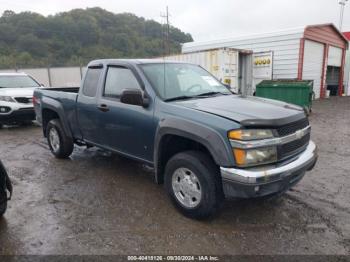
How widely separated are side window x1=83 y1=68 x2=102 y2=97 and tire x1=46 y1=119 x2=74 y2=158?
1100mm

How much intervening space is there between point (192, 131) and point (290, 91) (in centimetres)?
954

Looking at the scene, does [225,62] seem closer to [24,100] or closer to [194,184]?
[24,100]

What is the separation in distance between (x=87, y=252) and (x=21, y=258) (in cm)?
61

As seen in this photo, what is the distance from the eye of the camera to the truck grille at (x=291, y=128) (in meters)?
3.01

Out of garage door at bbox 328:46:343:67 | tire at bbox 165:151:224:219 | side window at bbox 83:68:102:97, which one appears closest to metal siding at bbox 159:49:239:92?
side window at bbox 83:68:102:97

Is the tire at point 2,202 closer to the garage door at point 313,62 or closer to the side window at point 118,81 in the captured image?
the side window at point 118,81

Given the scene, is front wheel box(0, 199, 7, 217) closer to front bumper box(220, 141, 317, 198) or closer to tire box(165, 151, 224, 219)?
tire box(165, 151, 224, 219)

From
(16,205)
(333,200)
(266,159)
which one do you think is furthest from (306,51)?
(16,205)

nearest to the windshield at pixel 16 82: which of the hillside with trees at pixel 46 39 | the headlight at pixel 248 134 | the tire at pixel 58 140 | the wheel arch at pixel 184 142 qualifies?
the tire at pixel 58 140

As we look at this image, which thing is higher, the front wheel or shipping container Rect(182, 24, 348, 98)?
shipping container Rect(182, 24, 348, 98)

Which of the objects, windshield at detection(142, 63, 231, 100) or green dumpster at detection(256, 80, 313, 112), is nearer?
windshield at detection(142, 63, 231, 100)

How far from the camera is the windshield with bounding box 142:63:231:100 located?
379cm

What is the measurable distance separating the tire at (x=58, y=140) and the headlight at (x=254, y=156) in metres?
3.58

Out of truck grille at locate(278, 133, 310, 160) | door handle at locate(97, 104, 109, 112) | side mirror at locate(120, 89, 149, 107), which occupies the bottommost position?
truck grille at locate(278, 133, 310, 160)
